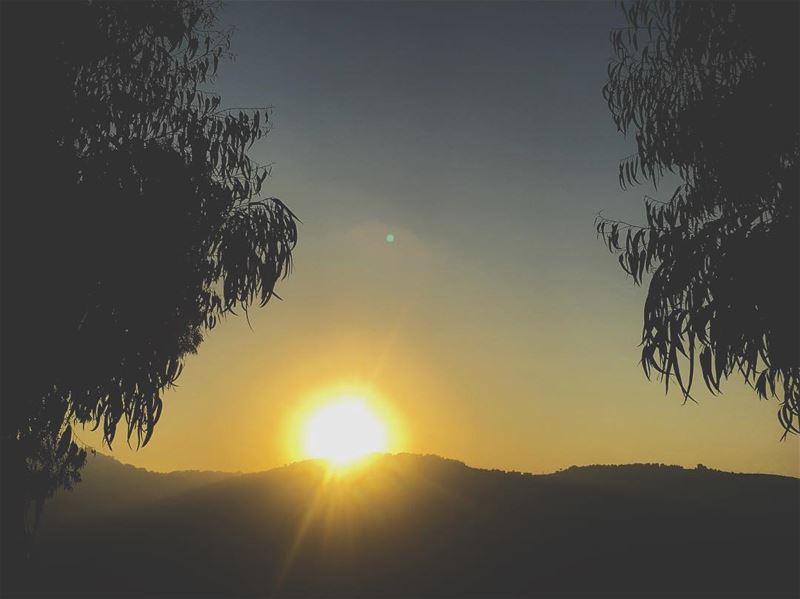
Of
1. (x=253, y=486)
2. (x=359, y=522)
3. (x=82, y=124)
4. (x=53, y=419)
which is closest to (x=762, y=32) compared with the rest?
(x=82, y=124)

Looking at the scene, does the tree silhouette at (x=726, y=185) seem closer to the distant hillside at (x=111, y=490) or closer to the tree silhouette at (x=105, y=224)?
the tree silhouette at (x=105, y=224)

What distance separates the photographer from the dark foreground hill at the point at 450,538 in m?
35.2

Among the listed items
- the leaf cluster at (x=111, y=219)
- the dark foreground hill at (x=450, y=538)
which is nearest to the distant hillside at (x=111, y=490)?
the dark foreground hill at (x=450, y=538)

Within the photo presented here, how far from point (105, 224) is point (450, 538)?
1737 inches

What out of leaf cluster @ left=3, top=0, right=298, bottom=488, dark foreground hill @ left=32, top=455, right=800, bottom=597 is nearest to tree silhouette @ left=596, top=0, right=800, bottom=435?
leaf cluster @ left=3, top=0, right=298, bottom=488

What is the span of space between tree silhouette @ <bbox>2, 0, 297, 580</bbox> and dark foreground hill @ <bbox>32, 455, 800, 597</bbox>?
2716 centimetres

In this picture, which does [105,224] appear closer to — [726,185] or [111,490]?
[726,185]

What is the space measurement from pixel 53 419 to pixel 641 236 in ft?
21.6

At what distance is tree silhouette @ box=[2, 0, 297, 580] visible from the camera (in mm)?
5273

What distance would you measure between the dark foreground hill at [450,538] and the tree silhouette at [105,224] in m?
27.2

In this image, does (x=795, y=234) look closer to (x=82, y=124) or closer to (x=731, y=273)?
(x=731, y=273)

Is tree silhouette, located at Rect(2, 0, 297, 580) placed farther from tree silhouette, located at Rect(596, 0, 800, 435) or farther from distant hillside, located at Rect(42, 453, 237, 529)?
distant hillside, located at Rect(42, 453, 237, 529)

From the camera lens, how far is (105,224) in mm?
5738

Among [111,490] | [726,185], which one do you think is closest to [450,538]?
[726,185]
